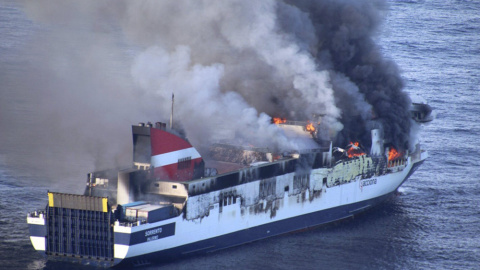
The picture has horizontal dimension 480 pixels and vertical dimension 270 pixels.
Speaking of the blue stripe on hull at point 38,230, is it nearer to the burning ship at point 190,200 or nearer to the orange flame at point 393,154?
the burning ship at point 190,200

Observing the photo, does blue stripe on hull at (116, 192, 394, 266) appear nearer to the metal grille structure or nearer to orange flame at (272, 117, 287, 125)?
the metal grille structure

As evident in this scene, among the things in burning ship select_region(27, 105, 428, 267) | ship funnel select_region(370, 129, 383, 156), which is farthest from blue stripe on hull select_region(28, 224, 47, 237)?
ship funnel select_region(370, 129, 383, 156)

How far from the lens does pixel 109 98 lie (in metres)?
96.8

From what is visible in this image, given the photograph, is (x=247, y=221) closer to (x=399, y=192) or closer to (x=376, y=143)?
(x=376, y=143)

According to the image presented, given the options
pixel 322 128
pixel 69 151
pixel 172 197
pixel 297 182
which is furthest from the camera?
pixel 69 151

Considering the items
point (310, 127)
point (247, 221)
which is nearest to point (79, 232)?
point (247, 221)

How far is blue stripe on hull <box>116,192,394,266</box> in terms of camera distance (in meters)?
69.1

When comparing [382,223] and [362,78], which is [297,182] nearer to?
[382,223]

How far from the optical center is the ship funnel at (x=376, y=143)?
9012 cm

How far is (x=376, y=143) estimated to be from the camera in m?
90.8

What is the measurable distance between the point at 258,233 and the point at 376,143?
19.2 m

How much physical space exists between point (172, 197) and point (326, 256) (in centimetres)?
1357

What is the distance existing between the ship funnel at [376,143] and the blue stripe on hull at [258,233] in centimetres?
453

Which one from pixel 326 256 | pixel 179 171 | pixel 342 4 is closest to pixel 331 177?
pixel 326 256
